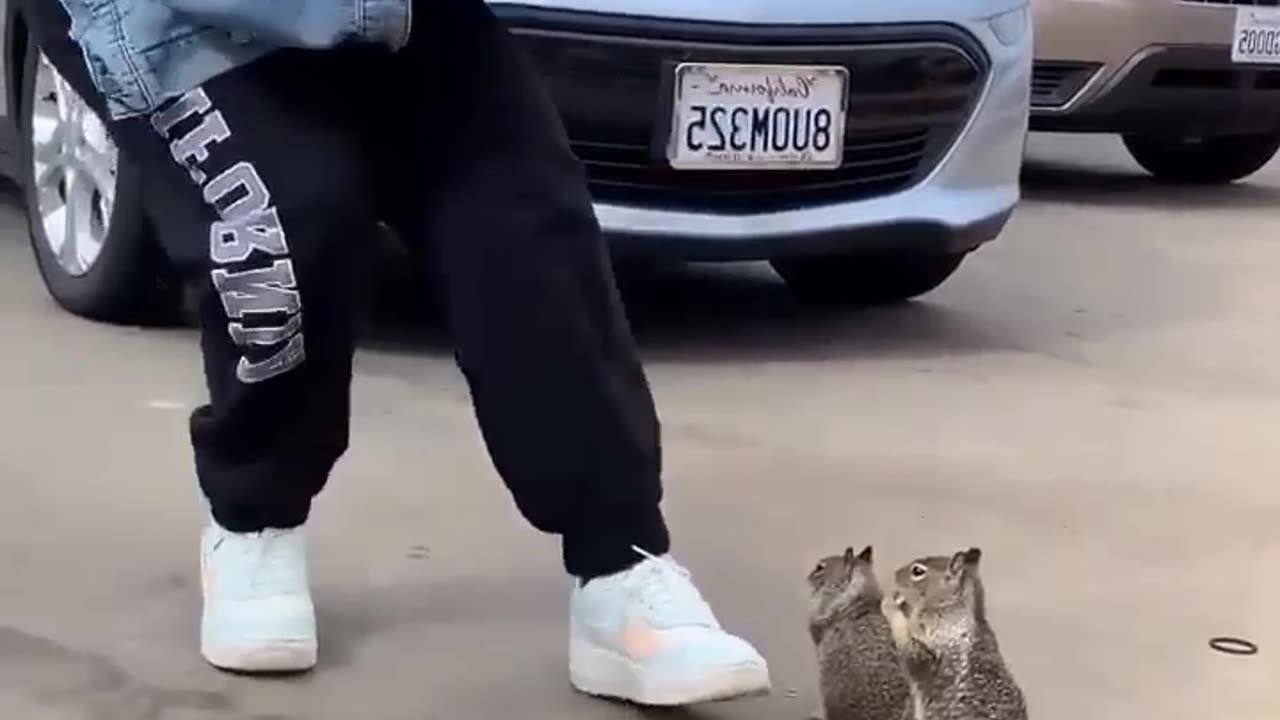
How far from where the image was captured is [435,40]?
1.78 m

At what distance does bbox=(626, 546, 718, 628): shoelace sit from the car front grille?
4.26 ft

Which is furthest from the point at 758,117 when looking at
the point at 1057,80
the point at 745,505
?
the point at 1057,80

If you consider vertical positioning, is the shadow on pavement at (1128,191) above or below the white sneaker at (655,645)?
below

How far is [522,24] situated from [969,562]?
5.20 ft

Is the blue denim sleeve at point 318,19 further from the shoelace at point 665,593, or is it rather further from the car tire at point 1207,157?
the car tire at point 1207,157

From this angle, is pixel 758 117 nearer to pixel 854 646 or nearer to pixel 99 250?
pixel 99 250

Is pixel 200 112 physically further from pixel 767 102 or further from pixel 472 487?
pixel 767 102

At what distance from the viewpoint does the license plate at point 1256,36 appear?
5.68 metres

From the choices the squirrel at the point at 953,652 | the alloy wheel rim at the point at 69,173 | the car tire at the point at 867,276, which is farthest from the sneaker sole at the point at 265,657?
the car tire at the point at 867,276

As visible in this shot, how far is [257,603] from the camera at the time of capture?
1860 millimetres

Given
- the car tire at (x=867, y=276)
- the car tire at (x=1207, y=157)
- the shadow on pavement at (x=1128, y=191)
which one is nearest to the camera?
the car tire at (x=867, y=276)

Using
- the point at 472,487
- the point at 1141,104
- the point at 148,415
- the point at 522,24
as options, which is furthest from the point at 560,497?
the point at 1141,104

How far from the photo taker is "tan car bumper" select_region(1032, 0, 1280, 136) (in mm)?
5473

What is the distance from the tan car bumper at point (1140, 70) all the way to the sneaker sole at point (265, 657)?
155 inches
